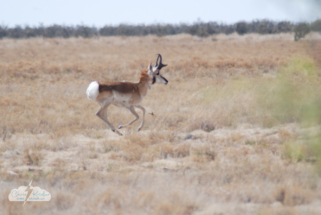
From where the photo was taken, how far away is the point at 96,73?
19094 millimetres

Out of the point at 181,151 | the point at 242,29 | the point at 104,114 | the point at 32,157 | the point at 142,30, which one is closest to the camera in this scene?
the point at 32,157

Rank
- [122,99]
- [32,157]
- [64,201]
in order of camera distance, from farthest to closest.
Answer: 1. [122,99]
2. [32,157]
3. [64,201]

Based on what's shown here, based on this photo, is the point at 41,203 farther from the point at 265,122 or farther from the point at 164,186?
A: the point at 265,122

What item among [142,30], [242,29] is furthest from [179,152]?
[142,30]

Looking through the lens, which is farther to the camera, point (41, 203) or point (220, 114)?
point (220, 114)

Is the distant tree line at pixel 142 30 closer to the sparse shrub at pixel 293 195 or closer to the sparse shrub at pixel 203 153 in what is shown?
the sparse shrub at pixel 203 153

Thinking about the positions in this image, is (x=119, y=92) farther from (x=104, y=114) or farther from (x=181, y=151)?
(x=181, y=151)

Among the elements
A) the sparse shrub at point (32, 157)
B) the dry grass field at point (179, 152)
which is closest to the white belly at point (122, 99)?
the dry grass field at point (179, 152)

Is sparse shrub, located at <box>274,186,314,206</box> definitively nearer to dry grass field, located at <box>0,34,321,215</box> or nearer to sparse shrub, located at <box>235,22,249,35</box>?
dry grass field, located at <box>0,34,321,215</box>

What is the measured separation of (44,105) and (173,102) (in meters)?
5.03

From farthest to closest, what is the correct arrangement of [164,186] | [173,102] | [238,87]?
[238,87]
[173,102]
[164,186]

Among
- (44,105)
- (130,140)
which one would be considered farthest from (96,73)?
(130,140)

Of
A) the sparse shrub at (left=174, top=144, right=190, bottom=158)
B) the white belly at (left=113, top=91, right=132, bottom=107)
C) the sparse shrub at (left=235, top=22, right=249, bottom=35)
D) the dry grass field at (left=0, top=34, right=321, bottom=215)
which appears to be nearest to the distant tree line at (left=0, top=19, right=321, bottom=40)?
the sparse shrub at (left=235, top=22, right=249, bottom=35)

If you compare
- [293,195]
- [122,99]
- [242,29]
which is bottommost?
[293,195]
